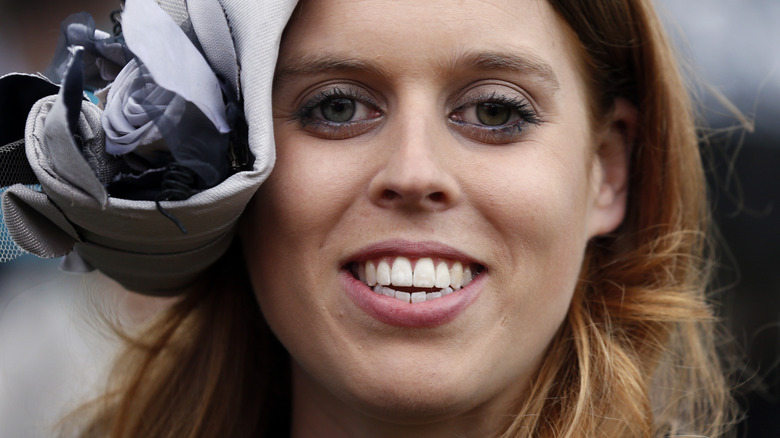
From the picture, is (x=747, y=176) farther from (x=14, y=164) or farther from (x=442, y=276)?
(x=14, y=164)

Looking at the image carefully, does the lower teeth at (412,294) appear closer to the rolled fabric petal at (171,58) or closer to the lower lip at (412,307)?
the lower lip at (412,307)

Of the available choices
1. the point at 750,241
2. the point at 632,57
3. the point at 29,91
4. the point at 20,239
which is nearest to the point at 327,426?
the point at 20,239

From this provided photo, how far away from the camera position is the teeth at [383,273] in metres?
1.71

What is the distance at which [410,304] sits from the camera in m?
1.72

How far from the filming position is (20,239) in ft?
5.49

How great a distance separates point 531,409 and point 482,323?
1.17ft

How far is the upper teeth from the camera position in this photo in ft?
5.59

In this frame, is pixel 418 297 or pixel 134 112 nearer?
pixel 134 112

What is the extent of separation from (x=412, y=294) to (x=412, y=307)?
32mm

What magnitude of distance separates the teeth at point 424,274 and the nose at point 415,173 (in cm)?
11

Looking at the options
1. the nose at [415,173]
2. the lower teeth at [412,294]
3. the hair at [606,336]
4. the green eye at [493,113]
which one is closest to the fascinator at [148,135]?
the nose at [415,173]

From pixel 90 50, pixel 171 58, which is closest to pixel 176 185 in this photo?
pixel 171 58

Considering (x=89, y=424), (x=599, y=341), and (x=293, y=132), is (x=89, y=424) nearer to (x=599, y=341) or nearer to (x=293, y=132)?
(x=293, y=132)

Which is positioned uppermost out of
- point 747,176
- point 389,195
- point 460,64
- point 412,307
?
point 747,176
